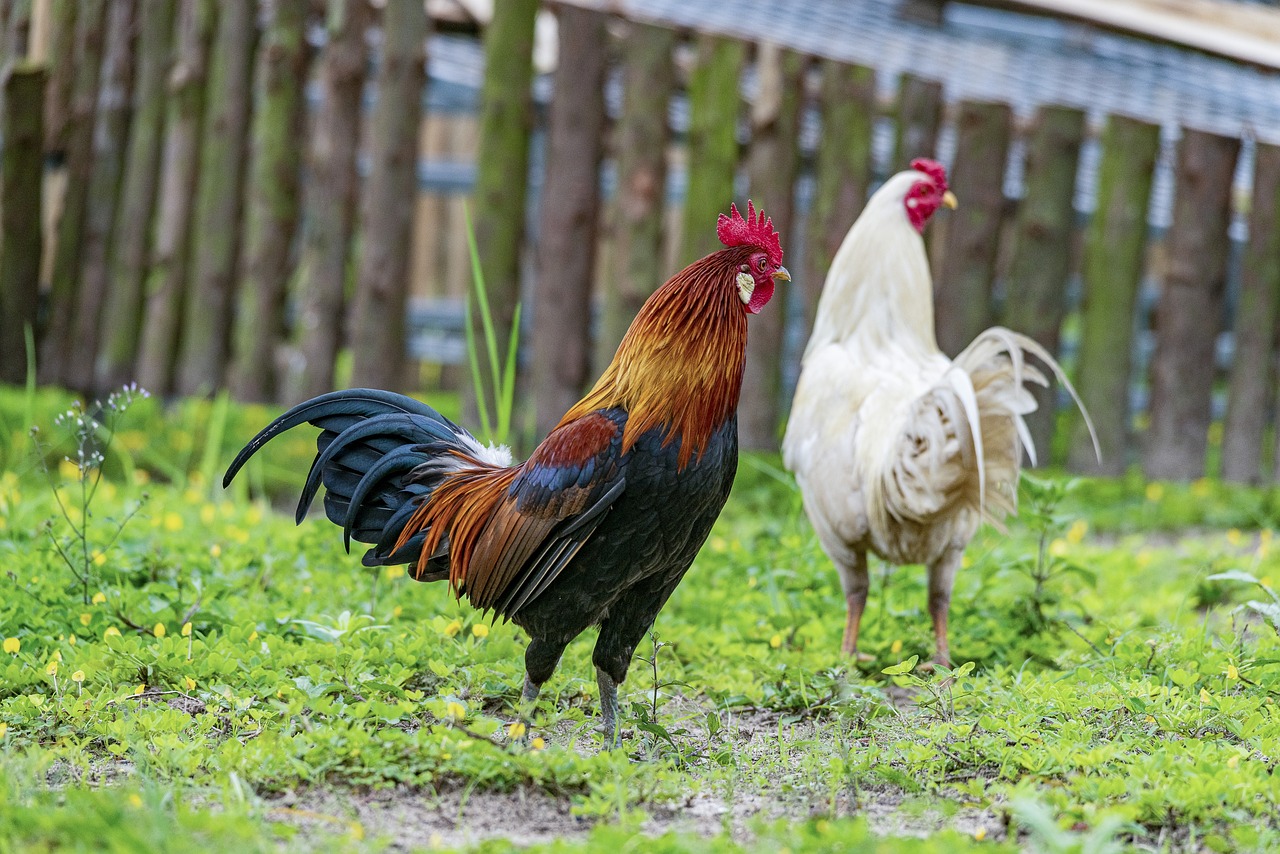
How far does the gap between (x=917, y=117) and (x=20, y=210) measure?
5.50 m

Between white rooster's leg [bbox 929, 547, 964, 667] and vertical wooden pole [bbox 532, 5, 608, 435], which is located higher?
vertical wooden pole [bbox 532, 5, 608, 435]

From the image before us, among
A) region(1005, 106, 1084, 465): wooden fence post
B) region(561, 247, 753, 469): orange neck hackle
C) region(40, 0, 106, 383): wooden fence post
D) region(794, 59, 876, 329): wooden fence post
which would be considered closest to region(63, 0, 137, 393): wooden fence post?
region(40, 0, 106, 383): wooden fence post

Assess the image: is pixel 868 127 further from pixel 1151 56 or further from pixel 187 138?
pixel 1151 56

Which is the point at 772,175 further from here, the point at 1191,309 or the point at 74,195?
the point at 74,195

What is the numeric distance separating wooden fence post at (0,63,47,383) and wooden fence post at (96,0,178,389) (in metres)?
0.50

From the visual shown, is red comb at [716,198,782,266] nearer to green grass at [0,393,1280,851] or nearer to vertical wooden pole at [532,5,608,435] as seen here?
green grass at [0,393,1280,851]

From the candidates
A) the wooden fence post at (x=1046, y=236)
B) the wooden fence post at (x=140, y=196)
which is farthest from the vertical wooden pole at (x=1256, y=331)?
the wooden fence post at (x=140, y=196)

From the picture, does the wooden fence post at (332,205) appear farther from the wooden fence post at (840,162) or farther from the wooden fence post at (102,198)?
the wooden fence post at (840,162)

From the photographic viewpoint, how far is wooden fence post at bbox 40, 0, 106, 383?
8.12m

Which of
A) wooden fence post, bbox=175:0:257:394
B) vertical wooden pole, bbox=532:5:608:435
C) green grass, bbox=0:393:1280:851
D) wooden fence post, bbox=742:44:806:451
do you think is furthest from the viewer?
wooden fence post, bbox=175:0:257:394

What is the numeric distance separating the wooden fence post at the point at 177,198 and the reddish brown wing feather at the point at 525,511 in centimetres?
514

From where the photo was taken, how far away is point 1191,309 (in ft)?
22.8

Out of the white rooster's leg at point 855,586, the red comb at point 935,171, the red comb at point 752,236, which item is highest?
the red comb at point 935,171

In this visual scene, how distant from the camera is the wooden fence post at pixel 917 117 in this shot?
22.8 ft
